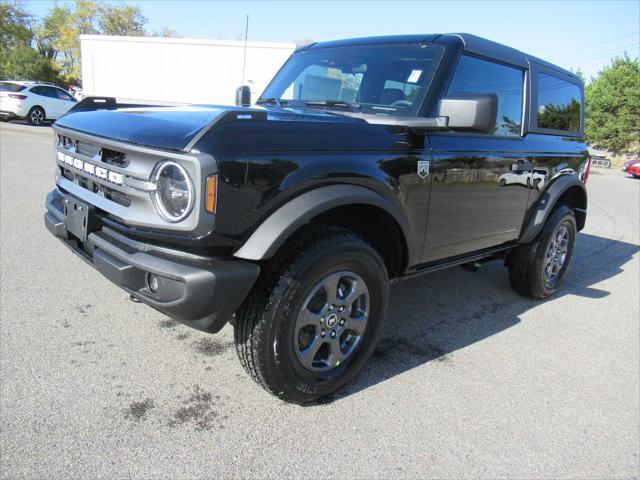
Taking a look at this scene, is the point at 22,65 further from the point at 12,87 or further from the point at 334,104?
the point at 334,104

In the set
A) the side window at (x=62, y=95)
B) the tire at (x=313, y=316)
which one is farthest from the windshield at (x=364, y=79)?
the side window at (x=62, y=95)

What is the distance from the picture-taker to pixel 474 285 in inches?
189

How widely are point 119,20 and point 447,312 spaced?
67.7 m

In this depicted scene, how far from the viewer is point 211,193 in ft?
6.53

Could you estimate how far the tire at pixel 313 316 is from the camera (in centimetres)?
229

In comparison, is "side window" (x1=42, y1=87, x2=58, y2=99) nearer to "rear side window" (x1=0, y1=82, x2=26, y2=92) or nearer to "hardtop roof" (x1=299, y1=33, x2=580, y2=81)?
"rear side window" (x1=0, y1=82, x2=26, y2=92)

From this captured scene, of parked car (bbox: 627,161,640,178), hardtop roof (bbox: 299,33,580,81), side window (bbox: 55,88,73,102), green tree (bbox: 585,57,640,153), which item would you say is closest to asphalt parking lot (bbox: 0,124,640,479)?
hardtop roof (bbox: 299,33,580,81)

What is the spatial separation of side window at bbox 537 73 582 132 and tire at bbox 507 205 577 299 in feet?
2.59

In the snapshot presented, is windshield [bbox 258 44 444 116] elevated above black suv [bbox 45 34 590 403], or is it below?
above

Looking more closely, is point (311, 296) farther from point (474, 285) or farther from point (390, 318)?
point (474, 285)

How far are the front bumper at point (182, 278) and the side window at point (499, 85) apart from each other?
1.87 meters

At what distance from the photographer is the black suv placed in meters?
2.07

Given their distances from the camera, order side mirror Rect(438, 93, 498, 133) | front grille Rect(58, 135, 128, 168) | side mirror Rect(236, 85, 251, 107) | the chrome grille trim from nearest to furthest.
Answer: the chrome grille trim, front grille Rect(58, 135, 128, 168), side mirror Rect(438, 93, 498, 133), side mirror Rect(236, 85, 251, 107)

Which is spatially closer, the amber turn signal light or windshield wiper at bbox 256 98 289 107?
the amber turn signal light
